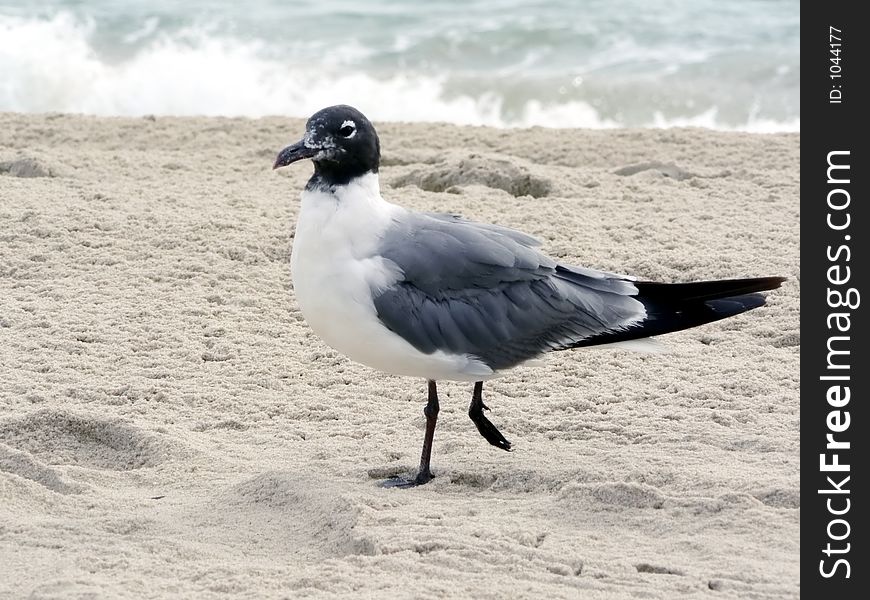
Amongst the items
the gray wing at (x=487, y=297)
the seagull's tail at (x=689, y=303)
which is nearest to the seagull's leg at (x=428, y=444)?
the gray wing at (x=487, y=297)

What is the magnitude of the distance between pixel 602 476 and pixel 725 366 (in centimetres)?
136

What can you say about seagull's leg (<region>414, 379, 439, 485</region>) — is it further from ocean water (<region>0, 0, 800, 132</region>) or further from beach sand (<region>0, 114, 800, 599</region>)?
ocean water (<region>0, 0, 800, 132</region>)

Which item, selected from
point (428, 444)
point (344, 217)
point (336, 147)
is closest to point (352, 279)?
point (344, 217)

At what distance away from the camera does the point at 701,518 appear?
3695 mm

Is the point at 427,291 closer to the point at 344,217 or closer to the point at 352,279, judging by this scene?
the point at 352,279

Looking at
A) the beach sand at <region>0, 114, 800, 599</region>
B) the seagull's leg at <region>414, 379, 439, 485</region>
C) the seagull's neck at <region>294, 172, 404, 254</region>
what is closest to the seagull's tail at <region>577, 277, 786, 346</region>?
the beach sand at <region>0, 114, 800, 599</region>

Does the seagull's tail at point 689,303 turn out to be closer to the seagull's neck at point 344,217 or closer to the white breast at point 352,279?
the white breast at point 352,279

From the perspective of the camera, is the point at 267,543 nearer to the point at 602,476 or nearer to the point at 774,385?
the point at 602,476

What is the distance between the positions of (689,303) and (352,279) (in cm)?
128

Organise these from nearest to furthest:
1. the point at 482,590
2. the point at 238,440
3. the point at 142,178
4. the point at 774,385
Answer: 1. the point at 482,590
2. the point at 238,440
3. the point at 774,385
4. the point at 142,178

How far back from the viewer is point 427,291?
13.6ft

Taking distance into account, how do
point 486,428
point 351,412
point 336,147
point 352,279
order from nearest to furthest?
point 352,279, point 336,147, point 486,428, point 351,412

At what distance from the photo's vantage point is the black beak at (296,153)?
4.12 metres
